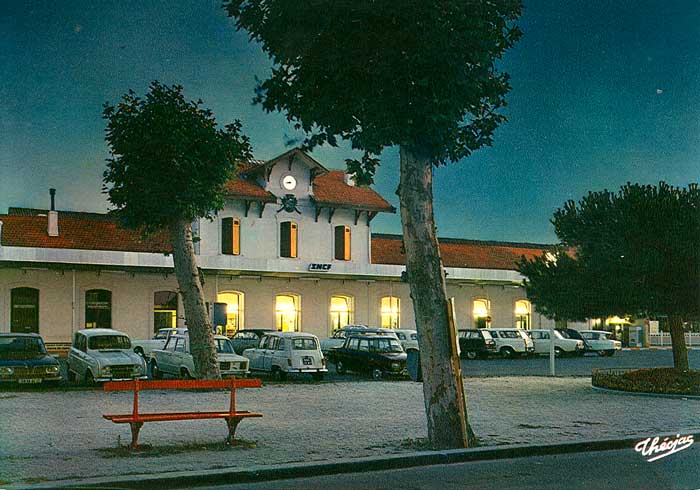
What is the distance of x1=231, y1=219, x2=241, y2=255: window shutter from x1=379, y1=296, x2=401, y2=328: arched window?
893cm

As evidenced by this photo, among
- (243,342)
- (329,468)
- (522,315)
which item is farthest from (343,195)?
(329,468)

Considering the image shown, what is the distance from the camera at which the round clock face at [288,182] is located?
45.7 meters


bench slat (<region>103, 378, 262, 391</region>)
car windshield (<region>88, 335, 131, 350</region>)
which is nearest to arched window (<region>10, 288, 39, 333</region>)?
car windshield (<region>88, 335, 131, 350</region>)

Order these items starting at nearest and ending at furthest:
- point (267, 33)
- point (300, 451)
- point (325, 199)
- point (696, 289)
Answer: point (300, 451) < point (267, 33) < point (696, 289) < point (325, 199)

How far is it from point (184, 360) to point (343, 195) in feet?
78.8

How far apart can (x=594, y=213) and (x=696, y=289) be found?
318 centimetres

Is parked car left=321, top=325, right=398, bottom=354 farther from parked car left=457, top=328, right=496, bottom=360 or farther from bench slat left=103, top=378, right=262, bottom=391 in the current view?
bench slat left=103, top=378, right=262, bottom=391

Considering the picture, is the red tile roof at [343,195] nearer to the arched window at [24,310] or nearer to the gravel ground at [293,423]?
the arched window at [24,310]

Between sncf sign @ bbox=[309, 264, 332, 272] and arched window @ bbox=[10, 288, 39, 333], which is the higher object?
sncf sign @ bbox=[309, 264, 332, 272]

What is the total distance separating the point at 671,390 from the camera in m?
20.0

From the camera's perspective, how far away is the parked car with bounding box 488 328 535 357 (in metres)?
41.7

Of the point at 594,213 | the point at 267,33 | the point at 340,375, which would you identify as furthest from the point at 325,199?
the point at 267,33

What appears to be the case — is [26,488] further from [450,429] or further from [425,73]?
[425,73]

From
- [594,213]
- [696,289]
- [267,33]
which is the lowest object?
[696,289]
